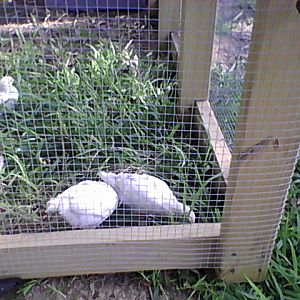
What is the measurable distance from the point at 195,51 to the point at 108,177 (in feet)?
1.78

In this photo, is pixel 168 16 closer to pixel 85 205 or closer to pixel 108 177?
pixel 108 177

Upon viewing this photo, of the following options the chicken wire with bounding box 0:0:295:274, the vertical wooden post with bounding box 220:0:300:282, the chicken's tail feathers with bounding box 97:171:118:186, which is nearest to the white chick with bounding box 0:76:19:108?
the chicken wire with bounding box 0:0:295:274

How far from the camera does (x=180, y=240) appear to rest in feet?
3.55

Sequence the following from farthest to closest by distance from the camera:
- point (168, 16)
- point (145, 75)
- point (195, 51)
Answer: point (168, 16) → point (145, 75) → point (195, 51)

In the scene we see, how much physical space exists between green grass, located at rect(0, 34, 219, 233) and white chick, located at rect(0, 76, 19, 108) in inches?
1.4

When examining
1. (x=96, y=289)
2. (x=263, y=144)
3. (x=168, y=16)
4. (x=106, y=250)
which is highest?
(x=263, y=144)

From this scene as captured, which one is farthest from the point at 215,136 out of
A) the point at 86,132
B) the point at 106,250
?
the point at 106,250

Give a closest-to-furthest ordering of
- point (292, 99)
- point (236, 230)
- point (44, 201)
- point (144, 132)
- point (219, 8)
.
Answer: point (292, 99)
point (236, 230)
point (44, 201)
point (219, 8)
point (144, 132)

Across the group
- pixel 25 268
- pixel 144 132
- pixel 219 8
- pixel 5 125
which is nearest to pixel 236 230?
pixel 25 268

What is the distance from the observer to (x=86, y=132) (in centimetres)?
150

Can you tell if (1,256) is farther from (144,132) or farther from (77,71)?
(77,71)

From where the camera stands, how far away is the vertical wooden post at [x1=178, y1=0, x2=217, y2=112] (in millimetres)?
1379

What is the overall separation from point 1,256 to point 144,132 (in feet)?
2.12

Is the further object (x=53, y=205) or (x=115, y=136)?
(x=115, y=136)
